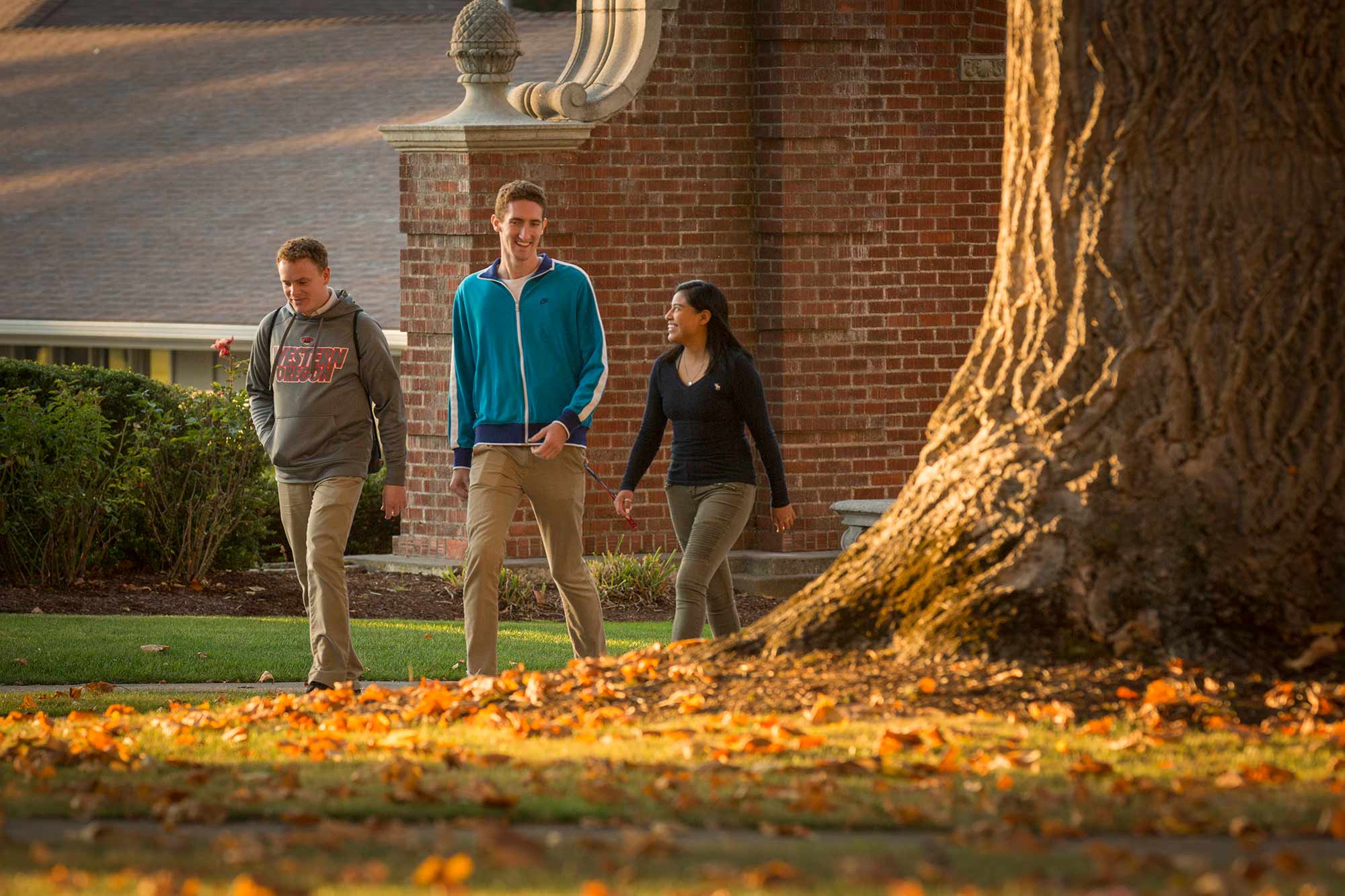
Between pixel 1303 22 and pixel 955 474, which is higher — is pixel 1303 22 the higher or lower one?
the higher one

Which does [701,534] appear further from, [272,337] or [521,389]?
[272,337]

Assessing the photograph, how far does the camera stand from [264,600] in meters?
12.4

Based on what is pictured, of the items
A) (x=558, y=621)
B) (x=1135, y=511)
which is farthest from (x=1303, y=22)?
(x=558, y=621)

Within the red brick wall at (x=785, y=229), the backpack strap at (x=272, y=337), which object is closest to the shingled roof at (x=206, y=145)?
the red brick wall at (x=785, y=229)

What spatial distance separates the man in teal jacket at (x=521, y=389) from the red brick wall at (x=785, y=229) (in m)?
4.80

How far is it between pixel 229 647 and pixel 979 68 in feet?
22.7

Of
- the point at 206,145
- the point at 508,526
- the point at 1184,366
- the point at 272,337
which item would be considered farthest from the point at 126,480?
the point at 206,145

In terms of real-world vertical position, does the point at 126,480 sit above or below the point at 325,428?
below

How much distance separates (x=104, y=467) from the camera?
488 inches

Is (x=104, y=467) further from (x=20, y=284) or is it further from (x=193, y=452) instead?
(x=20, y=284)

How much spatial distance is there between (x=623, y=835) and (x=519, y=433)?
3419 mm

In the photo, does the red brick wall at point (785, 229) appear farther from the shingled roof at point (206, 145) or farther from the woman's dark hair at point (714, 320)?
the shingled roof at point (206, 145)

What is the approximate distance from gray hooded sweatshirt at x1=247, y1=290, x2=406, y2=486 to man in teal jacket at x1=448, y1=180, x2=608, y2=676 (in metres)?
0.44

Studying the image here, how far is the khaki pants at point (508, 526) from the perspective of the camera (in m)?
7.95
